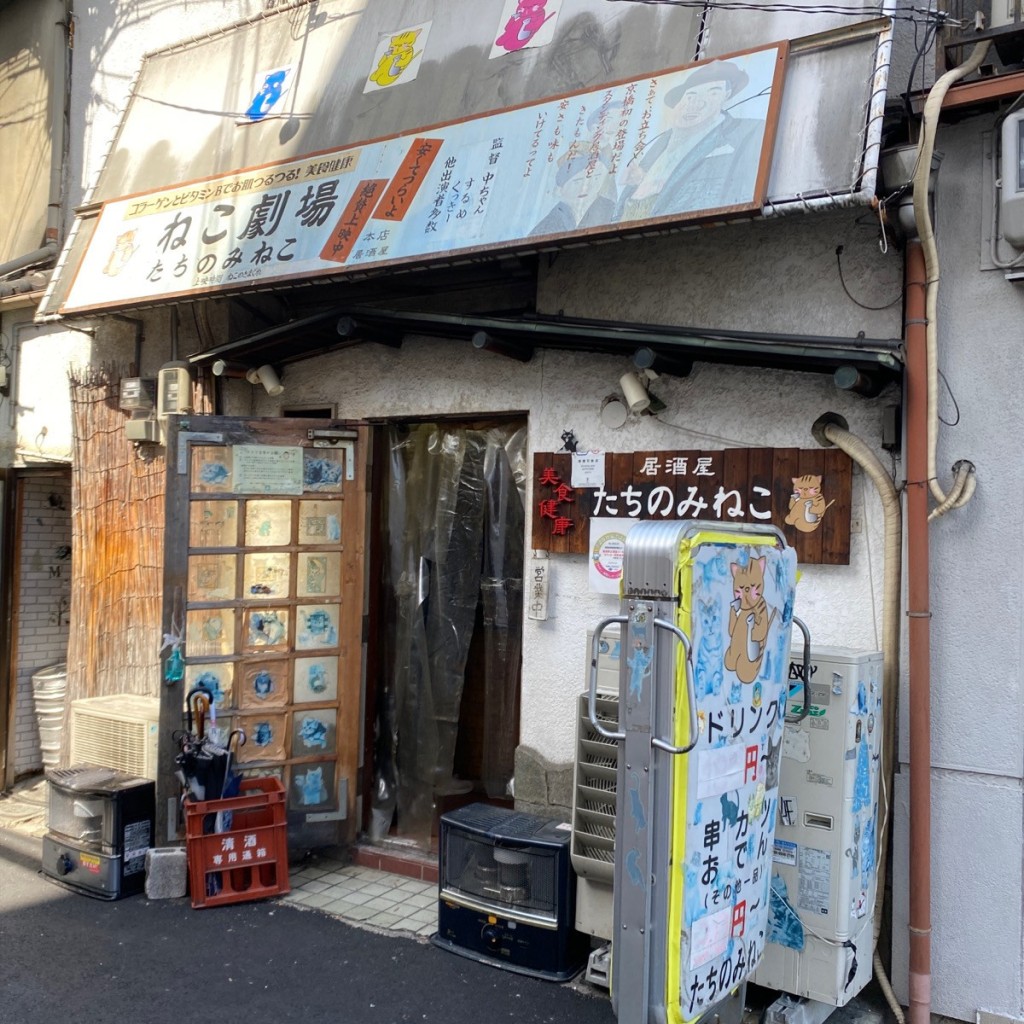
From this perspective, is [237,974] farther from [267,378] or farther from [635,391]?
[267,378]

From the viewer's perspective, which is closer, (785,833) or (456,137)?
(785,833)

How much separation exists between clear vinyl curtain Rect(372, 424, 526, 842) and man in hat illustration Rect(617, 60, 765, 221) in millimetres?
2124

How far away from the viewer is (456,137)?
19.2ft

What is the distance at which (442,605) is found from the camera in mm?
6875

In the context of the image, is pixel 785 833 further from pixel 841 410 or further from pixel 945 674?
pixel 841 410

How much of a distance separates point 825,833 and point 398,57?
18.8 feet

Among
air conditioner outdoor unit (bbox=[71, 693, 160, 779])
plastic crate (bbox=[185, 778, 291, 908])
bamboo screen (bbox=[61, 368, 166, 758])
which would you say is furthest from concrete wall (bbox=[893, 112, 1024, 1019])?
bamboo screen (bbox=[61, 368, 166, 758])

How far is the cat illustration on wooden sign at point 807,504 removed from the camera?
5023 mm

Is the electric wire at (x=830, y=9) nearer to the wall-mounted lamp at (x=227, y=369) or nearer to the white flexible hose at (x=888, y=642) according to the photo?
the white flexible hose at (x=888, y=642)

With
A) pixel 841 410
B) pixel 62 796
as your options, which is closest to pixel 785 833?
pixel 841 410

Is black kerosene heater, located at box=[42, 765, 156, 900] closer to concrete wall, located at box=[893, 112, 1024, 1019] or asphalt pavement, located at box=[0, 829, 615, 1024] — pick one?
asphalt pavement, located at box=[0, 829, 615, 1024]

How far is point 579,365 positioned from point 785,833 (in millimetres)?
2974

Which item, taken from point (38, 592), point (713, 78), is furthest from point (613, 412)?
point (38, 592)

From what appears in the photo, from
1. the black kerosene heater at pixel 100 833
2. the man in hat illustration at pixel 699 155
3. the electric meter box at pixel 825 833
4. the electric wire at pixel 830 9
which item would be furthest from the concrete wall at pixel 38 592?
the electric meter box at pixel 825 833
